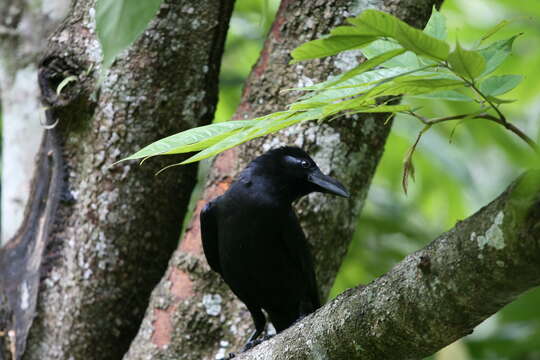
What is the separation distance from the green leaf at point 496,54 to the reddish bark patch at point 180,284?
190 cm

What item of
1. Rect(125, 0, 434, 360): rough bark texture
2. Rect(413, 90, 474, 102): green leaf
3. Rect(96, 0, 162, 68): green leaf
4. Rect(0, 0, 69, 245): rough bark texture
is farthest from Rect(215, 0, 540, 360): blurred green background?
Rect(96, 0, 162, 68): green leaf

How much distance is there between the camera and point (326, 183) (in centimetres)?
275

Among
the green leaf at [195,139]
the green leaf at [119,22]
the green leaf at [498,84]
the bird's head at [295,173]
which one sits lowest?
the bird's head at [295,173]

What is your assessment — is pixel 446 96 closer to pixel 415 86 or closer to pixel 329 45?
pixel 415 86

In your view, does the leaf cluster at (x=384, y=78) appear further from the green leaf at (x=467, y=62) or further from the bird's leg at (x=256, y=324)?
the bird's leg at (x=256, y=324)

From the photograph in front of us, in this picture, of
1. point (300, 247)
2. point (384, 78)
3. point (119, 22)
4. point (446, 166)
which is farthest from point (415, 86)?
point (446, 166)

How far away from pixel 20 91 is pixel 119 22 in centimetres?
304

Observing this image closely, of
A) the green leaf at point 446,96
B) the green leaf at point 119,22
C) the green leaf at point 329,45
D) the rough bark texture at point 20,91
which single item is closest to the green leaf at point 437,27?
the green leaf at point 446,96

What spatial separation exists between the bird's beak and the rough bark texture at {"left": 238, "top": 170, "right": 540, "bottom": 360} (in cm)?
91

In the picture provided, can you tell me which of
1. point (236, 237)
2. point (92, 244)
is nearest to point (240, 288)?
point (236, 237)

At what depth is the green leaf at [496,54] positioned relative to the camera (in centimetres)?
119

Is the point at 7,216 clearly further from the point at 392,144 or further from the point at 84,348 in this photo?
the point at 392,144

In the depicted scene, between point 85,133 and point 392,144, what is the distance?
1882 millimetres

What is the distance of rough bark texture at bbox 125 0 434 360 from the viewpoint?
279cm
